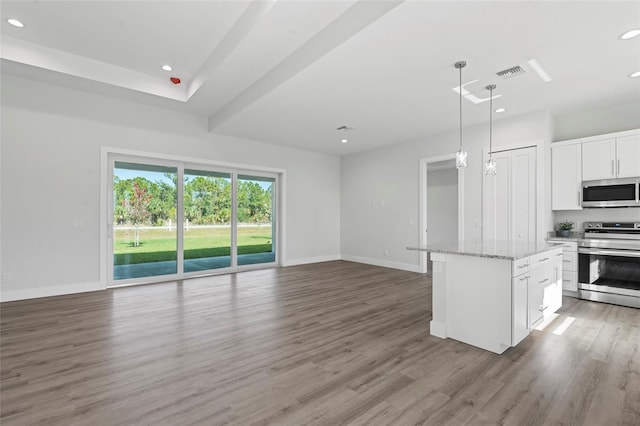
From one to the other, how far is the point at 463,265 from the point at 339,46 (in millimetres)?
2482

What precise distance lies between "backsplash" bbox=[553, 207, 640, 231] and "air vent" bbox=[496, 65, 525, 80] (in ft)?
9.06

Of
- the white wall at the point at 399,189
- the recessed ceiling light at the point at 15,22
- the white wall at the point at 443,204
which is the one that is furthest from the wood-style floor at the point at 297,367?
the white wall at the point at 443,204

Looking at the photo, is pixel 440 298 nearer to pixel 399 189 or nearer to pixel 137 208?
pixel 399 189

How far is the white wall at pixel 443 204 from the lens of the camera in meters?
8.90

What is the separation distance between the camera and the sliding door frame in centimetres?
501

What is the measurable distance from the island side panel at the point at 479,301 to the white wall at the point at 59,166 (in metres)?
5.22

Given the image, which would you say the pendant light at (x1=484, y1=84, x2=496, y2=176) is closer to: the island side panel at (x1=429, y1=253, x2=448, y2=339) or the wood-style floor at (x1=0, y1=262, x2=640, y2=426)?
the island side panel at (x1=429, y1=253, x2=448, y2=339)

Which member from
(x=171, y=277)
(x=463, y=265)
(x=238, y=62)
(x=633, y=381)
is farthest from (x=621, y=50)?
(x=171, y=277)

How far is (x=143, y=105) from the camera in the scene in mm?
5316

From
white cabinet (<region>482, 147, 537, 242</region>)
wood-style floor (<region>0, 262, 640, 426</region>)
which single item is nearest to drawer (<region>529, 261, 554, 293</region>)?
wood-style floor (<region>0, 262, 640, 426</region>)

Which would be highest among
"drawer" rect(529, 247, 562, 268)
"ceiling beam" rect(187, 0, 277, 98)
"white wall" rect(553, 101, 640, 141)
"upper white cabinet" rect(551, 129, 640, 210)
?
"ceiling beam" rect(187, 0, 277, 98)

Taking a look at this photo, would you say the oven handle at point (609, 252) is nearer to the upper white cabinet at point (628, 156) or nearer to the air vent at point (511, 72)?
the upper white cabinet at point (628, 156)

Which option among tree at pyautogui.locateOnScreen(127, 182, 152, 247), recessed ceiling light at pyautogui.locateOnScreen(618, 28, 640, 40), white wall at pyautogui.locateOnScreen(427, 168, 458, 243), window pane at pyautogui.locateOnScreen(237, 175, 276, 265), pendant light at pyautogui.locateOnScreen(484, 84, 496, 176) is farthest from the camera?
white wall at pyautogui.locateOnScreen(427, 168, 458, 243)

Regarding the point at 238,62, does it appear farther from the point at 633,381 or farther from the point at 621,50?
the point at 633,381
